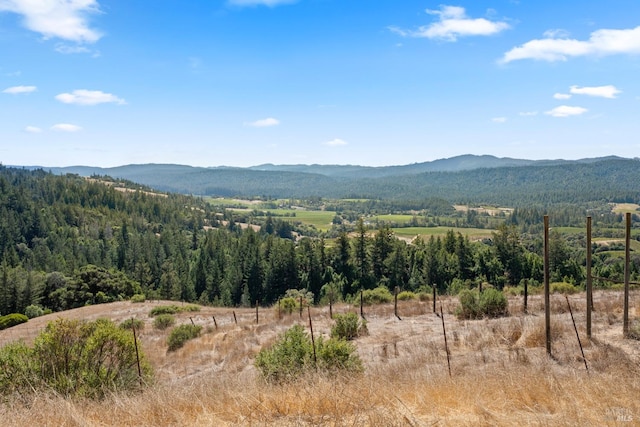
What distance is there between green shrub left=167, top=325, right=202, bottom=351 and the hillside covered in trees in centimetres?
3032

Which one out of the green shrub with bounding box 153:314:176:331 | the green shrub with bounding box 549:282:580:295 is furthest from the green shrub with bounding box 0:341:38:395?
the green shrub with bounding box 549:282:580:295

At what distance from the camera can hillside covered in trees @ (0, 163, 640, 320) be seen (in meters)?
64.6

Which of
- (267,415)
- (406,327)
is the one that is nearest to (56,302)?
(406,327)

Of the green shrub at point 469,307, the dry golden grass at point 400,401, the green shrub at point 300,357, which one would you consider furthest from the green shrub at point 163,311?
the dry golden grass at point 400,401

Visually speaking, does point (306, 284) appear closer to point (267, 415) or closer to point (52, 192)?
point (267, 415)

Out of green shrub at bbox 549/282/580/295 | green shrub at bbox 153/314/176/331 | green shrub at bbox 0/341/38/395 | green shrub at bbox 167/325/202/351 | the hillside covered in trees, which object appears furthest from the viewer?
the hillside covered in trees

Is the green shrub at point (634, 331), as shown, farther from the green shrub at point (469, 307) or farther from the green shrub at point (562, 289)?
the green shrub at point (562, 289)

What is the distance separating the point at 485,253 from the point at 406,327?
5757 cm

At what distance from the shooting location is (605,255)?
92438 millimetres

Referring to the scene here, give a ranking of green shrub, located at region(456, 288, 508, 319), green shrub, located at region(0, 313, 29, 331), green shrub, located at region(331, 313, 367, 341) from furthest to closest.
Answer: green shrub, located at region(0, 313, 29, 331)
green shrub, located at region(456, 288, 508, 319)
green shrub, located at region(331, 313, 367, 341)

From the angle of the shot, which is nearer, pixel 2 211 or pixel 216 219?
pixel 2 211

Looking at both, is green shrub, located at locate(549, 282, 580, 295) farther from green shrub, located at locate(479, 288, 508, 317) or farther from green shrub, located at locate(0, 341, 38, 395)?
green shrub, located at locate(0, 341, 38, 395)

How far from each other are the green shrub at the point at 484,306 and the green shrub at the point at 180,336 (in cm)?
1347

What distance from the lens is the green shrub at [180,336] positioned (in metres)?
21.0
